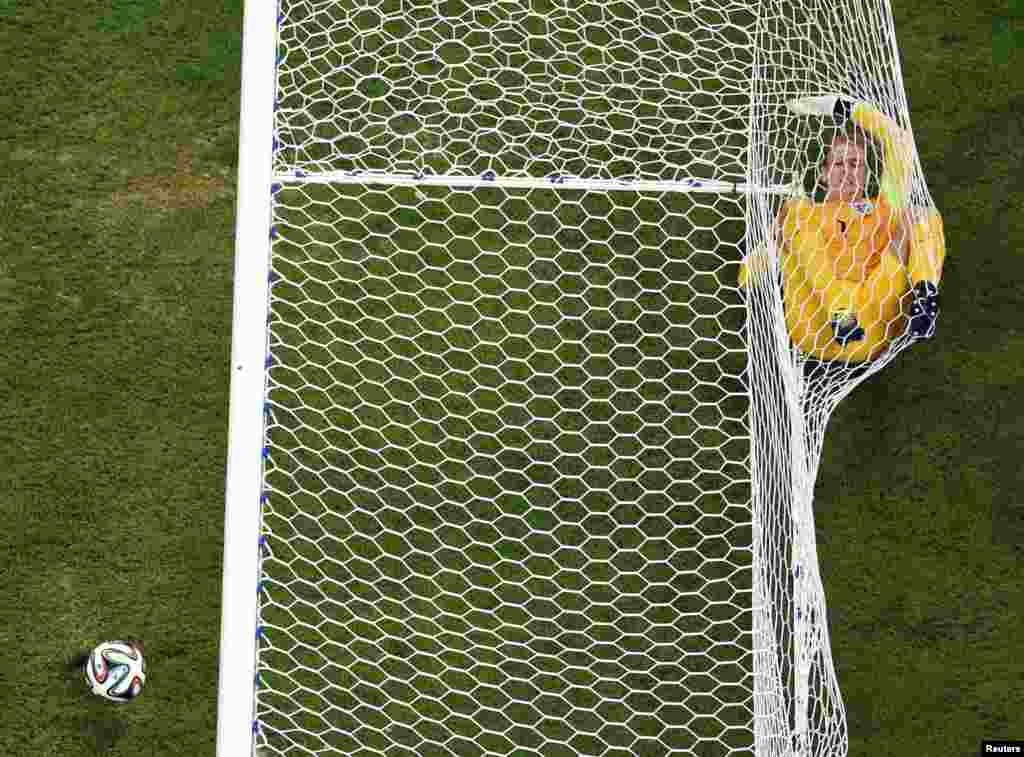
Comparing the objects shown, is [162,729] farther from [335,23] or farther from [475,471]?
[335,23]

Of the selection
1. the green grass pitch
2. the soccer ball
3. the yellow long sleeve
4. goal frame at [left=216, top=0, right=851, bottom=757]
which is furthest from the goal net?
goal frame at [left=216, top=0, right=851, bottom=757]

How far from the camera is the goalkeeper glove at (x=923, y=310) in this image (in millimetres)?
2180

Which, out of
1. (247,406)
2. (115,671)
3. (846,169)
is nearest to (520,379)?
(846,169)

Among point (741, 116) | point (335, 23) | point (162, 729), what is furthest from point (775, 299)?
point (162, 729)

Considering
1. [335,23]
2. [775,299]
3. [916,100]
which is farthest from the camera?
[916,100]

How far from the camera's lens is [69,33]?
2602mm

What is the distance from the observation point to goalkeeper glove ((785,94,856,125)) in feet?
7.36

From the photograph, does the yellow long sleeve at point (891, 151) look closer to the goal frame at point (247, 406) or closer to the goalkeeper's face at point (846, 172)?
the goalkeeper's face at point (846, 172)

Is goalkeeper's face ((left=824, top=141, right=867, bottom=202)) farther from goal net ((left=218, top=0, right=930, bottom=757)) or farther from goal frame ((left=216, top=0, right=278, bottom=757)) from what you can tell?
goal frame ((left=216, top=0, right=278, bottom=757))

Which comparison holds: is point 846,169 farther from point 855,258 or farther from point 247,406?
point 247,406

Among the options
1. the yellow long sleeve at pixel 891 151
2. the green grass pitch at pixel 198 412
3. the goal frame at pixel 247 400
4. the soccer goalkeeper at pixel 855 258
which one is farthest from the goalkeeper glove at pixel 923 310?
the goal frame at pixel 247 400

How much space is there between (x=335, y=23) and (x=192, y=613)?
1549mm

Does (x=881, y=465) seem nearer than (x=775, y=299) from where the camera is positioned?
No

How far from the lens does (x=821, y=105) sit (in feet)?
7.41
